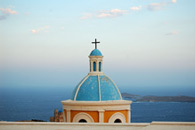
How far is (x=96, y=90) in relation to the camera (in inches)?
859

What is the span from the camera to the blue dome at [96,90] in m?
21.7

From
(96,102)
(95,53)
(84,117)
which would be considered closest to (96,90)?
(96,102)

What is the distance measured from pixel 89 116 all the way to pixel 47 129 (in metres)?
3.40

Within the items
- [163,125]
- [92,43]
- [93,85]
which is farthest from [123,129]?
[92,43]

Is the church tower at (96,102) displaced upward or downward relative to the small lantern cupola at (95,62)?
downward

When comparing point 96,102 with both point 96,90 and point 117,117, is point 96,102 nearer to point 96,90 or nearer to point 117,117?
point 96,90

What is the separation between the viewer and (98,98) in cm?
2155

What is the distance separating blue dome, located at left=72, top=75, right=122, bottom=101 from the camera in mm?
21667

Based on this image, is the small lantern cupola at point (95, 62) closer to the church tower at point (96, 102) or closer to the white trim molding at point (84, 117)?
the church tower at point (96, 102)

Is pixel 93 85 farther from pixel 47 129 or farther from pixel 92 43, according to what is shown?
pixel 47 129

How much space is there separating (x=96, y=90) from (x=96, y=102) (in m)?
0.90

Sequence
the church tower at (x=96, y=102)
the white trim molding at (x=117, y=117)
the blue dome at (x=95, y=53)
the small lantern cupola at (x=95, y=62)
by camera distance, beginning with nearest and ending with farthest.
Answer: the church tower at (x=96, y=102) < the white trim molding at (x=117, y=117) < the small lantern cupola at (x=95, y=62) < the blue dome at (x=95, y=53)

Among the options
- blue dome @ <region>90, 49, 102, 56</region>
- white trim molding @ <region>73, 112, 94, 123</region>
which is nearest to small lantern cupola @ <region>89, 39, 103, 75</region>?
blue dome @ <region>90, 49, 102, 56</region>

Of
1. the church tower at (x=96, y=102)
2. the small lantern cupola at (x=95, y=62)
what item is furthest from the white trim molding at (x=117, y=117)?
the small lantern cupola at (x=95, y=62)
